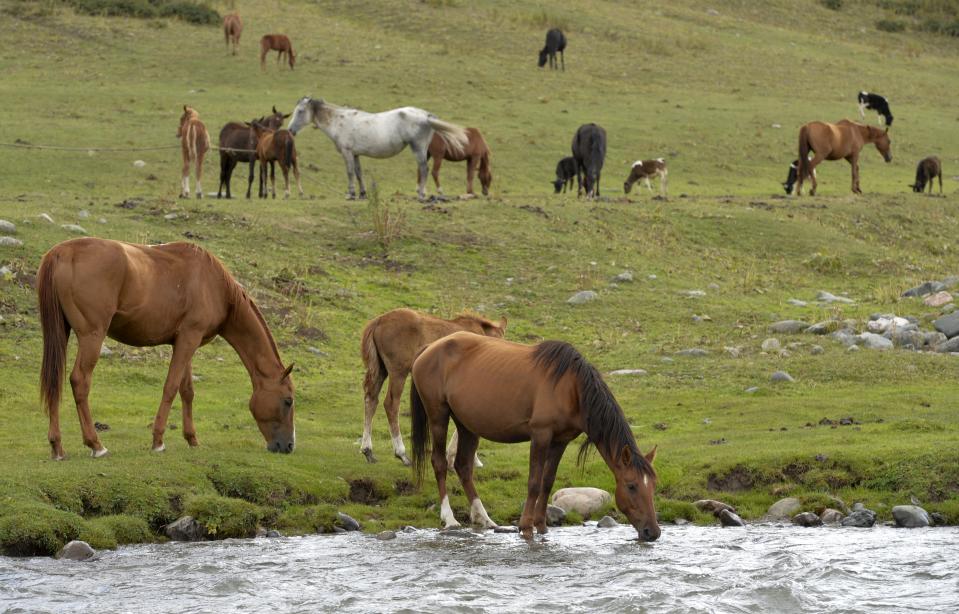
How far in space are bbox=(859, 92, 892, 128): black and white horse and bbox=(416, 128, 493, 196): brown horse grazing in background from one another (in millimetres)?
18791

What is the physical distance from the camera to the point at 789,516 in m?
12.6

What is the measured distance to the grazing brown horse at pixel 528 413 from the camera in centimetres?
1094

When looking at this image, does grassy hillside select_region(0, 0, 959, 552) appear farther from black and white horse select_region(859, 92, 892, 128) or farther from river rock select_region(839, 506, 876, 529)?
black and white horse select_region(859, 92, 892, 128)

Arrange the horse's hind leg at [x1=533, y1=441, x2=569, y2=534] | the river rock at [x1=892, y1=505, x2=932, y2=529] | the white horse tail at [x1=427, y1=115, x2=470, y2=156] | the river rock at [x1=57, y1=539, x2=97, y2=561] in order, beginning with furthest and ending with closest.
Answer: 1. the white horse tail at [x1=427, y1=115, x2=470, y2=156]
2. the river rock at [x1=892, y1=505, x2=932, y2=529]
3. the horse's hind leg at [x1=533, y1=441, x2=569, y2=534]
4. the river rock at [x1=57, y1=539, x2=97, y2=561]

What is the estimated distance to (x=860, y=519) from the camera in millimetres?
12234

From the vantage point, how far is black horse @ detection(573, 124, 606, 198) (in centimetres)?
3064

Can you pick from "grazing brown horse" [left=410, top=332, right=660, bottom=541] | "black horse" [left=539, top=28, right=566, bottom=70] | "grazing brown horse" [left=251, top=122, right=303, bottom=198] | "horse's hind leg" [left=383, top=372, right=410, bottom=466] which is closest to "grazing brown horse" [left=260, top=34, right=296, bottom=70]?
"black horse" [left=539, top=28, right=566, bottom=70]

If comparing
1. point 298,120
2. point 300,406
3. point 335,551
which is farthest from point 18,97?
point 335,551

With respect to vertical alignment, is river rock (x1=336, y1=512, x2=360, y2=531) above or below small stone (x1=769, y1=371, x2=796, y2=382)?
below

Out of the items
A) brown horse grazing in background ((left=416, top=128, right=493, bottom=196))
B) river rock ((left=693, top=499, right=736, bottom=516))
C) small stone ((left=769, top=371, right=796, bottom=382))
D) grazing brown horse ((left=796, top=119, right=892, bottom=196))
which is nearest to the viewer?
river rock ((left=693, top=499, right=736, bottom=516))

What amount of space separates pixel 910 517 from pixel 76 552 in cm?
741

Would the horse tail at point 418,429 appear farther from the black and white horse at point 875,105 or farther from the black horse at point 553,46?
the black horse at point 553,46

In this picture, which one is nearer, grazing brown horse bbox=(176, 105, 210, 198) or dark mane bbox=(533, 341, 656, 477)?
dark mane bbox=(533, 341, 656, 477)

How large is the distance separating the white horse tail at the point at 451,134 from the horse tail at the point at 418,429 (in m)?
16.6
